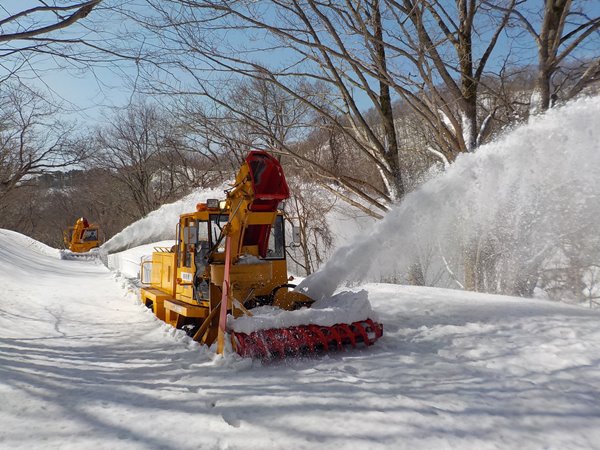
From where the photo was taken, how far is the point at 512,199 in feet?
23.8

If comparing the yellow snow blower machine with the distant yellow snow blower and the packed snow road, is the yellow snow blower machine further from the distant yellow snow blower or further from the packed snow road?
the distant yellow snow blower

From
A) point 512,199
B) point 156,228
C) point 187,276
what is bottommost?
point 187,276

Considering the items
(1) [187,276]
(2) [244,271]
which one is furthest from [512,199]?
(1) [187,276]

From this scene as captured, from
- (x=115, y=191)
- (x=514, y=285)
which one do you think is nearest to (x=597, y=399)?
(x=514, y=285)

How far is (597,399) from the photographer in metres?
3.59

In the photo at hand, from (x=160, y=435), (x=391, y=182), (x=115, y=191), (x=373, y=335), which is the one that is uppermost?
(x=115, y=191)

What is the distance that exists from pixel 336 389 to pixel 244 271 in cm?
280

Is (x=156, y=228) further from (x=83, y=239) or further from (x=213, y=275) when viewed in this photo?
(x=213, y=275)

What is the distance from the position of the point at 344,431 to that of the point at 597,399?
7.20 feet

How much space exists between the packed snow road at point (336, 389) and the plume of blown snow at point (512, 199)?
118 cm

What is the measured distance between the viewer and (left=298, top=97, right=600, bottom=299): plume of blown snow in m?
6.01

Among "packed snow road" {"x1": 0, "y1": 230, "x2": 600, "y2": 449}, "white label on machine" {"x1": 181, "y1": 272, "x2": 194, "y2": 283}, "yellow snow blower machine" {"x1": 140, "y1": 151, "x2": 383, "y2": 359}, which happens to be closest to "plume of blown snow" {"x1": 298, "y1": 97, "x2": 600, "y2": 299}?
"yellow snow blower machine" {"x1": 140, "y1": 151, "x2": 383, "y2": 359}

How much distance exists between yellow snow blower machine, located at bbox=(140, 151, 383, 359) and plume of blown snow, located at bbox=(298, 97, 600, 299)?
0.87m

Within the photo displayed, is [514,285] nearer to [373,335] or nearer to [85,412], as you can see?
[373,335]
